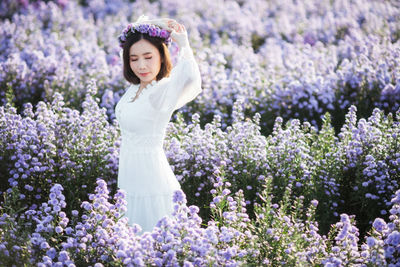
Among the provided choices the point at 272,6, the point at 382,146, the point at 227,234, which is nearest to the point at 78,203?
the point at 227,234

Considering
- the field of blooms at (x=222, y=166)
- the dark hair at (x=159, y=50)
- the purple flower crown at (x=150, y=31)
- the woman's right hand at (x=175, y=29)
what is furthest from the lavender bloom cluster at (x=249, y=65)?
the woman's right hand at (x=175, y=29)

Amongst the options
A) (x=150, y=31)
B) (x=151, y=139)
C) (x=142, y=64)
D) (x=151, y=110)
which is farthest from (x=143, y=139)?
(x=150, y=31)

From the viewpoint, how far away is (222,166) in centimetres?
369

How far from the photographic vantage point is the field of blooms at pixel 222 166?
123 inches

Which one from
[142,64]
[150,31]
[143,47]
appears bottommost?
[142,64]

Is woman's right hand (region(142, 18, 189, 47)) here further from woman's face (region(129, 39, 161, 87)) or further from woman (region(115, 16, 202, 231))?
woman's face (region(129, 39, 161, 87))

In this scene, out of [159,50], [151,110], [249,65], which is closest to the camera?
[151,110]

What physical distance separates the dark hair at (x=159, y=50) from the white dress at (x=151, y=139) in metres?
0.07

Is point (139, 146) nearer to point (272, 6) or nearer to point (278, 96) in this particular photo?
point (278, 96)

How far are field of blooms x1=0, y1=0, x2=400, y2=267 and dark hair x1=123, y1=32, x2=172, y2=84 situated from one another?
912 millimetres

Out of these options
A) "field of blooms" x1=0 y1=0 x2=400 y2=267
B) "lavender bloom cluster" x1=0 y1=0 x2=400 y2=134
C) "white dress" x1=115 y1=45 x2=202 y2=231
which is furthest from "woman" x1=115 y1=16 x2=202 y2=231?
"lavender bloom cluster" x1=0 y1=0 x2=400 y2=134

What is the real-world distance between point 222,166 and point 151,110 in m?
0.73

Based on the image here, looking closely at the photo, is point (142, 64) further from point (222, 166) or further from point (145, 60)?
point (222, 166)

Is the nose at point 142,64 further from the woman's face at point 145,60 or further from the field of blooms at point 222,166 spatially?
the field of blooms at point 222,166
